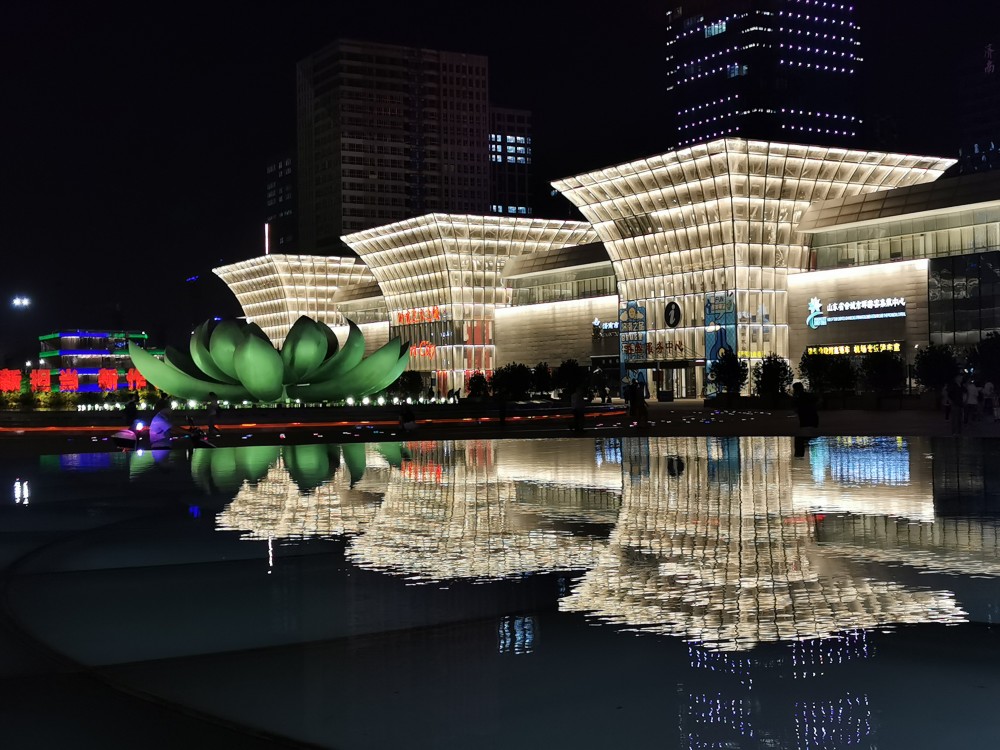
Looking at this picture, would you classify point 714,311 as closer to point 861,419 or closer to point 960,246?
point 960,246

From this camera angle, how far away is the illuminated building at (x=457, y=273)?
4796 inches

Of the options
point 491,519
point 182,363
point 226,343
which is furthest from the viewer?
point 182,363

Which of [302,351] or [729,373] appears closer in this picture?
[302,351]

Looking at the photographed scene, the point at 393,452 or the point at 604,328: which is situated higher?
the point at 604,328

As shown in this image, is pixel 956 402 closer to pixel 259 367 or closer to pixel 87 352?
pixel 259 367

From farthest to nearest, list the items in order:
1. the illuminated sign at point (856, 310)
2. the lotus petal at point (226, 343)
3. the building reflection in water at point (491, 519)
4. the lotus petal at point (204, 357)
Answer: the illuminated sign at point (856, 310) < the lotus petal at point (204, 357) < the lotus petal at point (226, 343) < the building reflection in water at point (491, 519)

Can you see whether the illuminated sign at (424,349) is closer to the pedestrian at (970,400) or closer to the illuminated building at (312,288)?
the illuminated building at (312,288)

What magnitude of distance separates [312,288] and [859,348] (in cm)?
8660

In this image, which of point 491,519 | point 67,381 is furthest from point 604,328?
point 491,519

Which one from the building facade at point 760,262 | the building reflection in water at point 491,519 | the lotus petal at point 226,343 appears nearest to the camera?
the building reflection in water at point 491,519

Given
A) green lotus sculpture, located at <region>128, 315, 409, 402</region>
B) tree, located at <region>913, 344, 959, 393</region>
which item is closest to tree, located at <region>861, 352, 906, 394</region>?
tree, located at <region>913, 344, 959, 393</region>

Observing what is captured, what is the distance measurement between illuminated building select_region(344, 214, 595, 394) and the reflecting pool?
103 m

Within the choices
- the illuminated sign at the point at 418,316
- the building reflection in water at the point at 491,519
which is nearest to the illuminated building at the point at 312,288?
the illuminated sign at the point at 418,316

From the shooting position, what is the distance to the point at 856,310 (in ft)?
284
